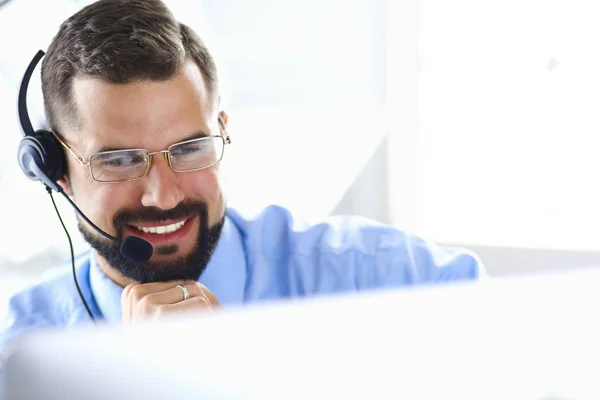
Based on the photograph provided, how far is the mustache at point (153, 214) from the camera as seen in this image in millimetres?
1191

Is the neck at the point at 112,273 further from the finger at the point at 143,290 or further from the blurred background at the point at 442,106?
the blurred background at the point at 442,106

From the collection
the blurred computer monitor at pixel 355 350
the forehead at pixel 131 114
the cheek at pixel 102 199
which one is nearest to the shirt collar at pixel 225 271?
the cheek at pixel 102 199

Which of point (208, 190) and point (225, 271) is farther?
point (225, 271)

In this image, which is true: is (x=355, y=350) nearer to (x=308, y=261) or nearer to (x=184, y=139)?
(x=184, y=139)

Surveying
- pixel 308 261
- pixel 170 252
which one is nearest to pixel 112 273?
pixel 170 252

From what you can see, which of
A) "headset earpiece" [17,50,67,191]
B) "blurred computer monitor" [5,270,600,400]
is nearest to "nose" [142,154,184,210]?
"headset earpiece" [17,50,67,191]

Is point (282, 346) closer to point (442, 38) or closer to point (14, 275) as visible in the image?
point (14, 275)

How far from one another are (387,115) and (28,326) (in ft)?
4.38

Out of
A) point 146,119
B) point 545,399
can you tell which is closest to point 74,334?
point 545,399

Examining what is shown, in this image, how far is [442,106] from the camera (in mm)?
2344

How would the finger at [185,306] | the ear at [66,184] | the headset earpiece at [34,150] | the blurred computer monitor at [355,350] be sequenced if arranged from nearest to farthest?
the blurred computer monitor at [355,350] < the finger at [185,306] < the headset earpiece at [34,150] < the ear at [66,184]

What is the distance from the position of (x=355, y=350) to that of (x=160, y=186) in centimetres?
89

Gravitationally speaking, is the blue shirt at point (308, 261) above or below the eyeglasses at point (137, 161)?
below

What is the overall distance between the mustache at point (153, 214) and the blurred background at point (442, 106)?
680 millimetres
